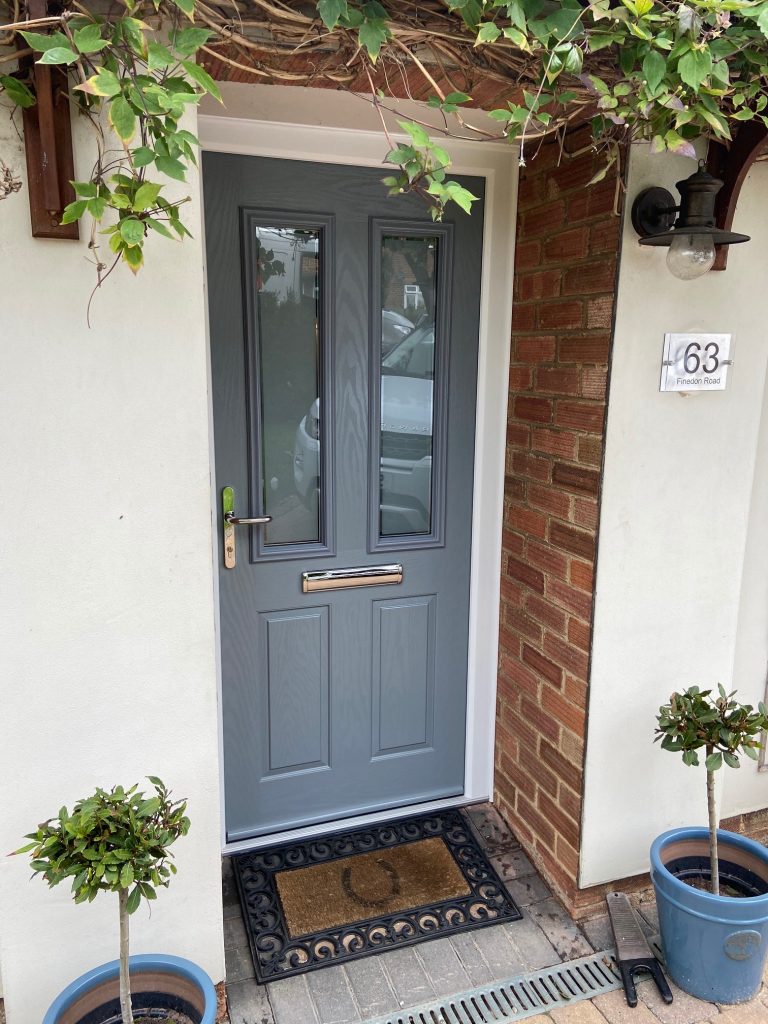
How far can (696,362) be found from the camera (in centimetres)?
207

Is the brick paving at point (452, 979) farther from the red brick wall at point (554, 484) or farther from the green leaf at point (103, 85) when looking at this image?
the green leaf at point (103, 85)

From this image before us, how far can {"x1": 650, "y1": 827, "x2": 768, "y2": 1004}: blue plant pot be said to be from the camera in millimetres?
1884

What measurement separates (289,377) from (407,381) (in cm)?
39

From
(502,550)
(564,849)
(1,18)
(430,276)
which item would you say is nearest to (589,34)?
(430,276)

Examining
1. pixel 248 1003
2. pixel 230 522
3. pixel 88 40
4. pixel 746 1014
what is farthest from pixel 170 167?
pixel 746 1014

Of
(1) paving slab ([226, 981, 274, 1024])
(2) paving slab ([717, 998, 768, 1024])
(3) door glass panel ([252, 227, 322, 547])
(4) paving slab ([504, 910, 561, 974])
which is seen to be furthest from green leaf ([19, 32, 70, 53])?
(2) paving slab ([717, 998, 768, 1024])

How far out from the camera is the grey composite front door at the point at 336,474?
2.20 metres

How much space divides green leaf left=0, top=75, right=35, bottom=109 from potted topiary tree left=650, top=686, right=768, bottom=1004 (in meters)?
2.09

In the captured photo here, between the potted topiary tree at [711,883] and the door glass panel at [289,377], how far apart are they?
49.5 inches

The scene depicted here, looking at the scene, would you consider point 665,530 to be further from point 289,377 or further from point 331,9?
point 331,9

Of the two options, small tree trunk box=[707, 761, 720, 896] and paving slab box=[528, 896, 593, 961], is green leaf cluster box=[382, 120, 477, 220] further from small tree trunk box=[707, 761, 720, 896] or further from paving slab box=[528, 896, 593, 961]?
paving slab box=[528, 896, 593, 961]

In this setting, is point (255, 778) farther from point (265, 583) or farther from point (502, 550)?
point (502, 550)

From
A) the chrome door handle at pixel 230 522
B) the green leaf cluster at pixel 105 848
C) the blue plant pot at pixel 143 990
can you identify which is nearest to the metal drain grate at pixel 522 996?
the blue plant pot at pixel 143 990

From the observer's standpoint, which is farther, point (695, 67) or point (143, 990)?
point (143, 990)
